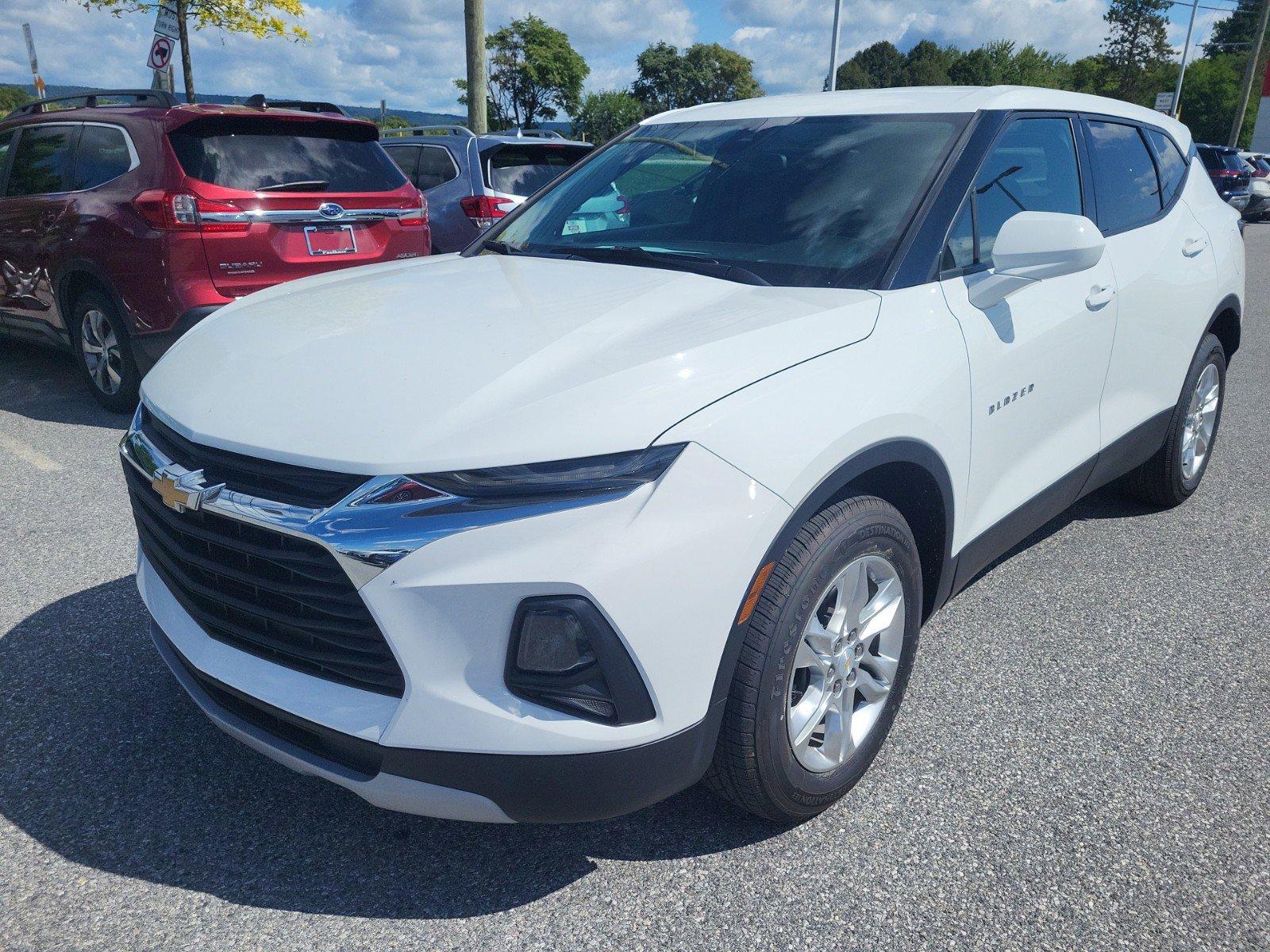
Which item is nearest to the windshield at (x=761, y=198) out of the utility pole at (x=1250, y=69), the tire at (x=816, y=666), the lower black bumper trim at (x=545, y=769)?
the tire at (x=816, y=666)

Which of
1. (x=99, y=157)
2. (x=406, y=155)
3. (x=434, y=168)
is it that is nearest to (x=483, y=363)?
(x=99, y=157)

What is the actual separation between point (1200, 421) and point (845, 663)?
3102mm

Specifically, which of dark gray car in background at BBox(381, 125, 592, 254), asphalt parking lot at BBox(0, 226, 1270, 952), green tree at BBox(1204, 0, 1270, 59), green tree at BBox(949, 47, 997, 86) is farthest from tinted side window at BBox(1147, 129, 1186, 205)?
green tree at BBox(1204, 0, 1270, 59)

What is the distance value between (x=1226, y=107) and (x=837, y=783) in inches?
3023

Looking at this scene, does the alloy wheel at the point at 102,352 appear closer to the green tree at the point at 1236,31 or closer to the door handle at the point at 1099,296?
the door handle at the point at 1099,296

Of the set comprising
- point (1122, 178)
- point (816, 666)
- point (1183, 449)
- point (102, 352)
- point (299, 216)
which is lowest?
point (102, 352)

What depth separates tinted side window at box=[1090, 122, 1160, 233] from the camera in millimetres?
3537

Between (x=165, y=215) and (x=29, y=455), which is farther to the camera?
(x=165, y=215)

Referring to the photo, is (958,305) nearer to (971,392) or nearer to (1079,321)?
(971,392)

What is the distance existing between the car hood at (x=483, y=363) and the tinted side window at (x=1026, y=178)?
2.27 ft

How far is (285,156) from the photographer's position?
→ 585 cm

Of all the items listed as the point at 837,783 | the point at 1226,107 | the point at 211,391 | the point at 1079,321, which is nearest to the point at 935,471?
the point at 837,783

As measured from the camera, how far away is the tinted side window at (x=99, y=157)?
5.76 meters

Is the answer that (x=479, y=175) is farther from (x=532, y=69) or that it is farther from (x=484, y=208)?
(x=532, y=69)
